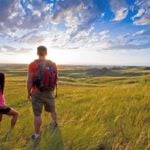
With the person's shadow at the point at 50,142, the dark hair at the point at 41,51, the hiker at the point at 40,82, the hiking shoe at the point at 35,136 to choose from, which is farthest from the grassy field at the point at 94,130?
the dark hair at the point at 41,51

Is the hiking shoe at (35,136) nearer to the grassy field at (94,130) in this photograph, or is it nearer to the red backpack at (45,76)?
the grassy field at (94,130)

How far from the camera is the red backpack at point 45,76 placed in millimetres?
7595

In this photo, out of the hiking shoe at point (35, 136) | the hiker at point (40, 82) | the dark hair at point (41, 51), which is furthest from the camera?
the dark hair at point (41, 51)

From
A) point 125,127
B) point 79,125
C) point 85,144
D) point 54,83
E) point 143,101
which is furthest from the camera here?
point 143,101

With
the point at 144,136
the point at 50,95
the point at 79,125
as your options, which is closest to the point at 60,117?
the point at 50,95

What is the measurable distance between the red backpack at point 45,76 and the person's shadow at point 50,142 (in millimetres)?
1092

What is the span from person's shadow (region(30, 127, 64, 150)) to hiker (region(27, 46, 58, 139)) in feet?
1.15

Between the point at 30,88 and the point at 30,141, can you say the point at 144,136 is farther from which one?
the point at 30,88

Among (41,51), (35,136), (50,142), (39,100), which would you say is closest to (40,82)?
(39,100)

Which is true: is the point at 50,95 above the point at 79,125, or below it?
above

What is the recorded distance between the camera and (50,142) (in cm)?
661

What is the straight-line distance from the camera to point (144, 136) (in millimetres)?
6160

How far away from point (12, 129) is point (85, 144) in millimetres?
2590

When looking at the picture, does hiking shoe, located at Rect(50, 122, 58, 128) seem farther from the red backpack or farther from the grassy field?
the red backpack
